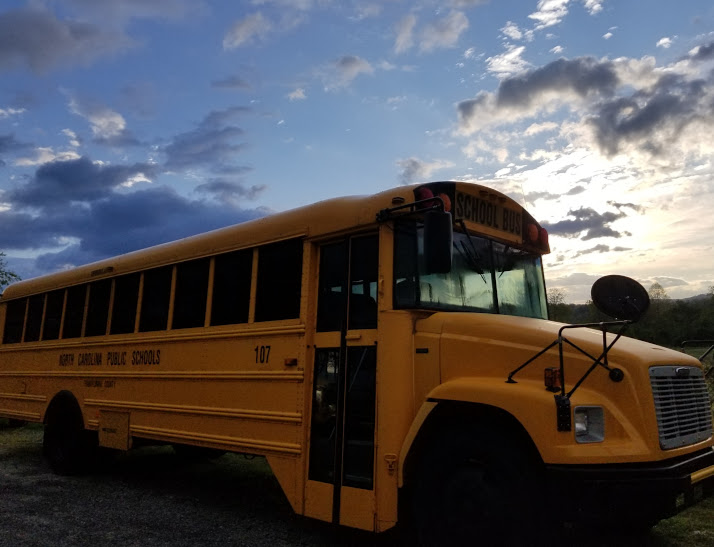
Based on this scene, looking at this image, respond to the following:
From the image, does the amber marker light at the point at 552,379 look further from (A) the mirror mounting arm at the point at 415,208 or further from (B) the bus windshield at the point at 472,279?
(A) the mirror mounting arm at the point at 415,208

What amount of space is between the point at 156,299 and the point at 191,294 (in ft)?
2.21

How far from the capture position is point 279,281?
4852mm

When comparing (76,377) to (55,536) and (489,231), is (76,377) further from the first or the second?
(489,231)

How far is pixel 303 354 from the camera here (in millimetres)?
4477

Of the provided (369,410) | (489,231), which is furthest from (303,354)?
(489,231)

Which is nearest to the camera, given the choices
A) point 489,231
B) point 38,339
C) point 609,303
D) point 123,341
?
point 609,303

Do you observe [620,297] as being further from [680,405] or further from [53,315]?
[53,315]

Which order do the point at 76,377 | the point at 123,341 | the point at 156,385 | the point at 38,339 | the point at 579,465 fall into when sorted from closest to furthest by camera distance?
the point at 579,465 → the point at 156,385 → the point at 123,341 → the point at 76,377 → the point at 38,339

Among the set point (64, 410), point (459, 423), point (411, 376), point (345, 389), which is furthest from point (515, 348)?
point (64, 410)

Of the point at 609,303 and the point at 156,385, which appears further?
the point at 156,385

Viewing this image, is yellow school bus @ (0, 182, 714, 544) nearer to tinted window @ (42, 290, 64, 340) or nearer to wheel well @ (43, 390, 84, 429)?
wheel well @ (43, 390, 84, 429)

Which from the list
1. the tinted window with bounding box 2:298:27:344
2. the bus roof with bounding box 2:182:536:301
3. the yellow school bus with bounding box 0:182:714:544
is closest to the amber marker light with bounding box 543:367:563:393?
the yellow school bus with bounding box 0:182:714:544

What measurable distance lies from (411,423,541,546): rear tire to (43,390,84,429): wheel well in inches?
199

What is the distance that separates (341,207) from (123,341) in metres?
3.35
